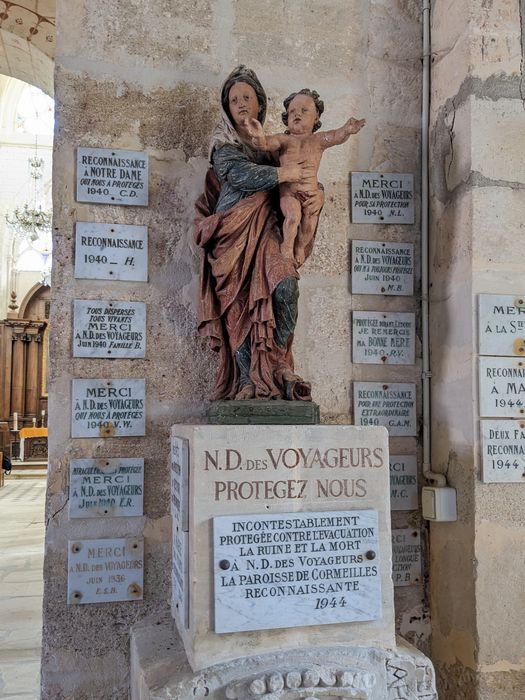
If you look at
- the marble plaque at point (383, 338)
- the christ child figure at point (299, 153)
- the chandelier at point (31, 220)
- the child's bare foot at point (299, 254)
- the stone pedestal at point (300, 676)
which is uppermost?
the chandelier at point (31, 220)

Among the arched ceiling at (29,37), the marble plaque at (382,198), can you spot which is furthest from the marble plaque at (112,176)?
the arched ceiling at (29,37)

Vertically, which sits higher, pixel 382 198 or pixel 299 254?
pixel 382 198

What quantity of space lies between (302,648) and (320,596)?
15 centimetres

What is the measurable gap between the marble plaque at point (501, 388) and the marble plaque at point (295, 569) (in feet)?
2.65

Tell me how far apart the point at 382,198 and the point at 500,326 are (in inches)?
32.2

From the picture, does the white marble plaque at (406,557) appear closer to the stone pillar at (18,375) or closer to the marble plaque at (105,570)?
the marble plaque at (105,570)

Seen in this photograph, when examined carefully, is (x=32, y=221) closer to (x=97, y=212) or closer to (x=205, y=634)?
(x=97, y=212)

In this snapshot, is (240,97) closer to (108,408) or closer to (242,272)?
(242,272)

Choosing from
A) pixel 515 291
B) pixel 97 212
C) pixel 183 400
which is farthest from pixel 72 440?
pixel 515 291

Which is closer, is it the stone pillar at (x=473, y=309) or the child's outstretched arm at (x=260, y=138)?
the child's outstretched arm at (x=260, y=138)

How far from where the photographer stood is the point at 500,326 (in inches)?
101

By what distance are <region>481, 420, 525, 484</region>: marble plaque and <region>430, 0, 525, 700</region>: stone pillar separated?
3 centimetres

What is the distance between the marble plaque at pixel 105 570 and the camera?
2521 millimetres

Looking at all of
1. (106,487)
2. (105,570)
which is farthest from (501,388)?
(105,570)
